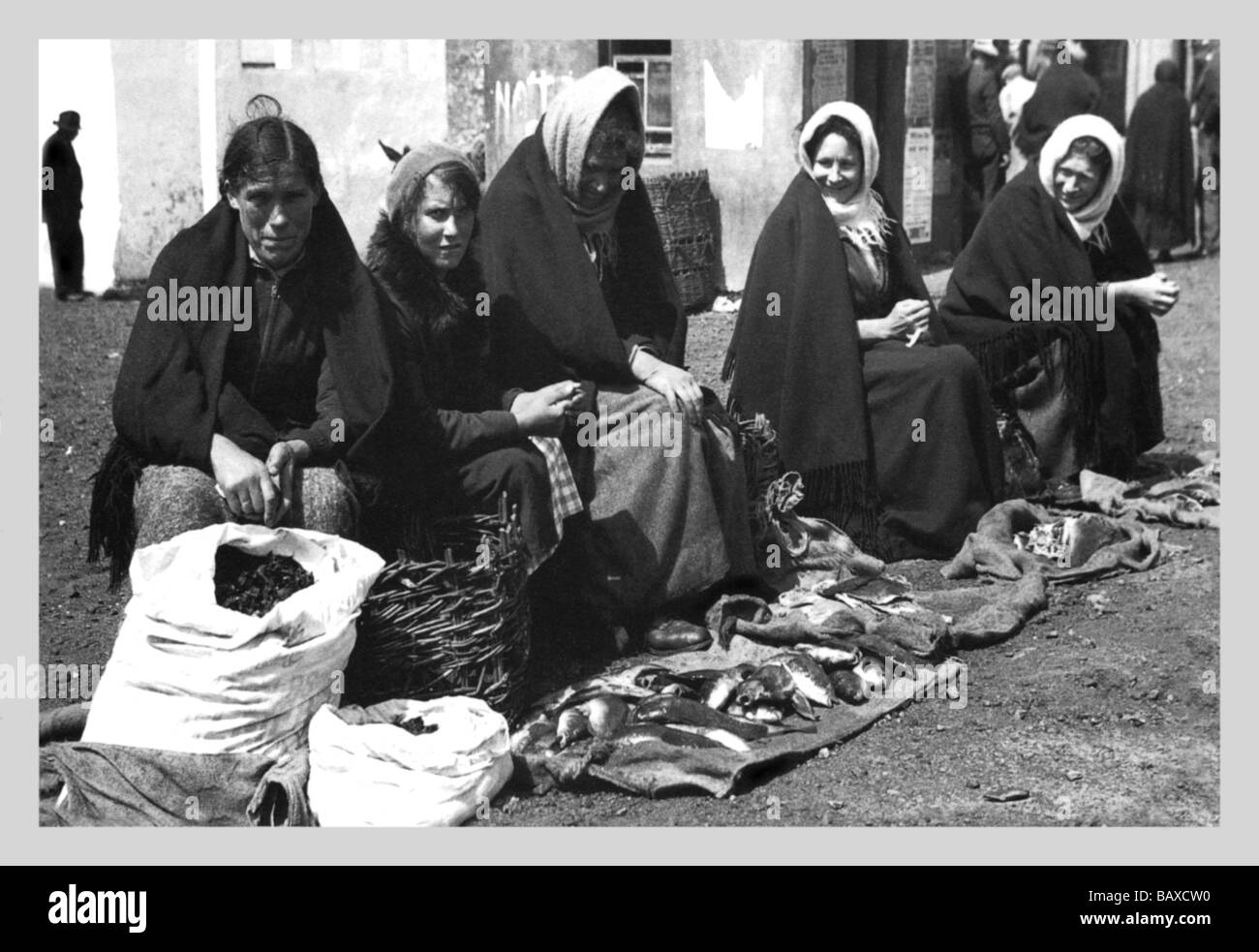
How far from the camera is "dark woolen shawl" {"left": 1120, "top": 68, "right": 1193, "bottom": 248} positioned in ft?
21.2

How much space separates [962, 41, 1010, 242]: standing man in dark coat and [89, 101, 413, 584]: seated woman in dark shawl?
223 centimetres

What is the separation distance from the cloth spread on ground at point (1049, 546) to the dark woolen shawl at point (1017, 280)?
0.48 m

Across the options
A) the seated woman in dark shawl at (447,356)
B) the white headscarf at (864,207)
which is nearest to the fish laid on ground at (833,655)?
the seated woman in dark shawl at (447,356)

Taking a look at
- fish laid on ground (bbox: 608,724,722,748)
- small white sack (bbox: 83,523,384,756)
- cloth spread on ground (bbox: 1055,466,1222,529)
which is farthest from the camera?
cloth spread on ground (bbox: 1055,466,1222,529)

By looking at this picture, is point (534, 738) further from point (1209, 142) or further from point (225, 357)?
point (1209, 142)

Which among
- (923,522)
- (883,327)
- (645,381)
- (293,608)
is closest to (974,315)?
(883,327)

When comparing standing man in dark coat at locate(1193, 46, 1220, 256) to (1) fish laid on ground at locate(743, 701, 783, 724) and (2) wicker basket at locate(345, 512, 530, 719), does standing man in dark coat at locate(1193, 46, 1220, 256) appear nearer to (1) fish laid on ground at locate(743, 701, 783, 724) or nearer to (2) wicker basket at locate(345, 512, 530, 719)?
(1) fish laid on ground at locate(743, 701, 783, 724)

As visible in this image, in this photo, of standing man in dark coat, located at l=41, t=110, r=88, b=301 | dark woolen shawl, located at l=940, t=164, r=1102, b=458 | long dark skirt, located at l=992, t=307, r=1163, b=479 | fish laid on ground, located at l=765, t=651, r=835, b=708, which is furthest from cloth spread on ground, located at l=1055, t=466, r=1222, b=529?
standing man in dark coat, located at l=41, t=110, r=88, b=301

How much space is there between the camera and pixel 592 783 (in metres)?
5.40

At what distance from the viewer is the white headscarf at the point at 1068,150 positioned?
6.38 meters

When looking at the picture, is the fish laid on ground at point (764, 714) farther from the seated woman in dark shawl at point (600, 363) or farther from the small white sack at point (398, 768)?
the small white sack at point (398, 768)
